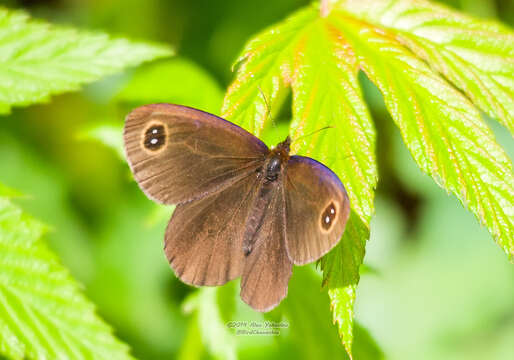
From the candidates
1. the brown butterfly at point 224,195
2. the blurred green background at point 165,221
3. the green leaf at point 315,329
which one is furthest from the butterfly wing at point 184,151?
the blurred green background at point 165,221

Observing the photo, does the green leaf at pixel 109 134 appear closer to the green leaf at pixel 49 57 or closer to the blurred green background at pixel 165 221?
the green leaf at pixel 49 57

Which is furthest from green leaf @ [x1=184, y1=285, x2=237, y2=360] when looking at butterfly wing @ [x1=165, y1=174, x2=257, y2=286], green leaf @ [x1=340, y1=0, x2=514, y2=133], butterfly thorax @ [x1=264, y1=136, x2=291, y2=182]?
green leaf @ [x1=340, y1=0, x2=514, y2=133]

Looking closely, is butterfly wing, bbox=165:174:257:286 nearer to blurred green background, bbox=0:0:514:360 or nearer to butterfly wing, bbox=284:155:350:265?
butterfly wing, bbox=284:155:350:265

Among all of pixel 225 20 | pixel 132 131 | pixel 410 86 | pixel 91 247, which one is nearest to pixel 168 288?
pixel 91 247

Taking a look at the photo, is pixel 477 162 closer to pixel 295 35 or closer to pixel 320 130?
pixel 320 130

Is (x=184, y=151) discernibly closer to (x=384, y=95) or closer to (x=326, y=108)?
(x=326, y=108)

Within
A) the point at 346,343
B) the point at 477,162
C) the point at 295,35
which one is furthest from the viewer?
the point at 295,35

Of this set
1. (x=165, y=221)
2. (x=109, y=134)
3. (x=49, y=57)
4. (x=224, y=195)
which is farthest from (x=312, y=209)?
(x=165, y=221)
